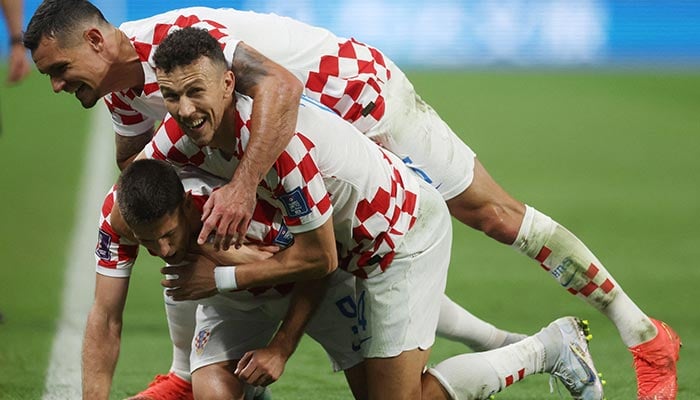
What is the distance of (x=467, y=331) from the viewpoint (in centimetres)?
621

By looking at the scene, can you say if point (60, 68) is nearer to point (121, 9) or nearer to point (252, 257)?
point (252, 257)

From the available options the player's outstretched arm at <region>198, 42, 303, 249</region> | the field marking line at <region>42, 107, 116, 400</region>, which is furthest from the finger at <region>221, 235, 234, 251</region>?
the field marking line at <region>42, 107, 116, 400</region>

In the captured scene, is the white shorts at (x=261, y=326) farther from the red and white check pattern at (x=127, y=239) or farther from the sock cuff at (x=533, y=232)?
the sock cuff at (x=533, y=232)

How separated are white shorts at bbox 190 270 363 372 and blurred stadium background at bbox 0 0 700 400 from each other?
2.65ft

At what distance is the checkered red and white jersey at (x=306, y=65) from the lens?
563cm

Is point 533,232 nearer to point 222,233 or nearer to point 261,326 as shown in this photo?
point 261,326

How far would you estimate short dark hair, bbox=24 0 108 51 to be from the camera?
511cm

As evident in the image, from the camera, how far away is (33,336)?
24.4 feet

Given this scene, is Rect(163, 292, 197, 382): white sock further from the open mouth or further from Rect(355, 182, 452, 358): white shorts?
the open mouth

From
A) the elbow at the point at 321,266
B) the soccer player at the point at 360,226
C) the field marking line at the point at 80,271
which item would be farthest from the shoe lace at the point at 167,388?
the elbow at the point at 321,266

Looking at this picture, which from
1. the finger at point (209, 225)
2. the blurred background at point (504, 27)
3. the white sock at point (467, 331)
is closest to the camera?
the finger at point (209, 225)

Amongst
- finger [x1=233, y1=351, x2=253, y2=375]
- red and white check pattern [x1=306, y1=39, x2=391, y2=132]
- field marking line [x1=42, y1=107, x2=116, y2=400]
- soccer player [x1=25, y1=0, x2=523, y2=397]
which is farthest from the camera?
field marking line [x1=42, y1=107, x2=116, y2=400]

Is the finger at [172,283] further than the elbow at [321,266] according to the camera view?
Yes

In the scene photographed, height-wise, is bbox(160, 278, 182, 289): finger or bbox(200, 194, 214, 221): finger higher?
bbox(200, 194, 214, 221): finger
